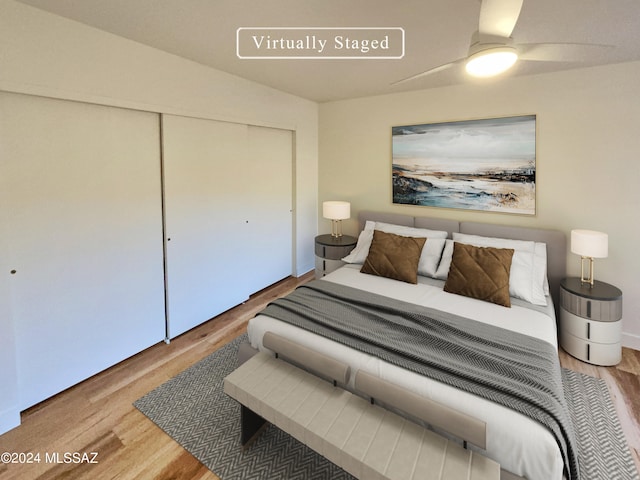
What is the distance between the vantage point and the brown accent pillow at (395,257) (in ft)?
9.99

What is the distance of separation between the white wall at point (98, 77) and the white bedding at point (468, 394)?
1.88m

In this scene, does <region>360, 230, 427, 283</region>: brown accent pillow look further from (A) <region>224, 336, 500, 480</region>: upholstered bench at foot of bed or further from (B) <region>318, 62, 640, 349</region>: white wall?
(A) <region>224, 336, 500, 480</region>: upholstered bench at foot of bed

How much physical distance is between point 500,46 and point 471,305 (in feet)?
5.79

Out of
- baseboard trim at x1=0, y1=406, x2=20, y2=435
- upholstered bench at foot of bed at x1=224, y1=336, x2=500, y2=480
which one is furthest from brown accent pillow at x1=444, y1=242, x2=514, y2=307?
baseboard trim at x1=0, y1=406, x2=20, y2=435

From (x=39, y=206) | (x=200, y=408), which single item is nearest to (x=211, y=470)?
(x=200, y=408)

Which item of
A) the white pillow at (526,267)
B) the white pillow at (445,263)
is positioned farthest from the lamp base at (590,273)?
the white pillow at (445,263)

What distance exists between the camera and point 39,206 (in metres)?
2.09

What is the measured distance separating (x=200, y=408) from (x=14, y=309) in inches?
51.8

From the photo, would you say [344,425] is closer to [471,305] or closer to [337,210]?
[471,305]

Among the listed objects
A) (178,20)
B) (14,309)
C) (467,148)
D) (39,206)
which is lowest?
(14,309)

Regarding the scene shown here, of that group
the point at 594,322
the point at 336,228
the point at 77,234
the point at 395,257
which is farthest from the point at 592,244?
the point at 77,234

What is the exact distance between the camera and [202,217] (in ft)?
10.4

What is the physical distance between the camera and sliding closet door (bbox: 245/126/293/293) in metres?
3.83

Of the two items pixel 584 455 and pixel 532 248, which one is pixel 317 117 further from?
pixel 584 455
